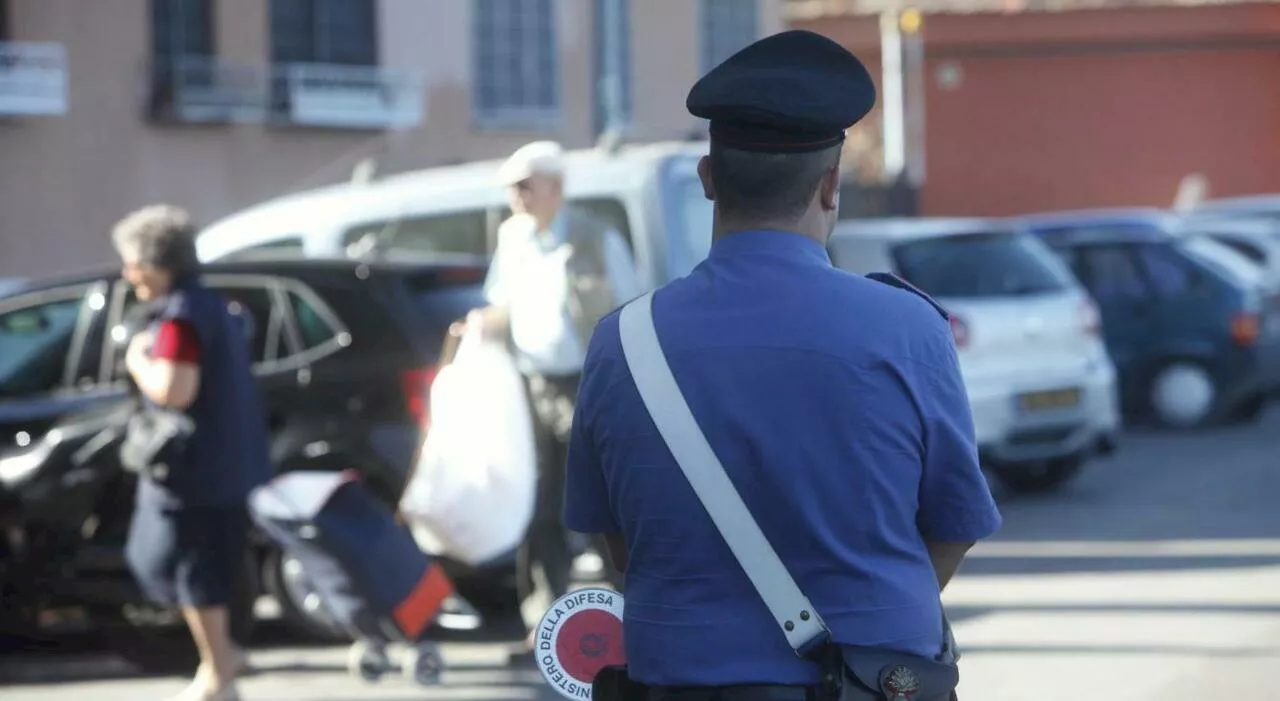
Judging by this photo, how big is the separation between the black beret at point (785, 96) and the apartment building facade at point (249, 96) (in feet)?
37.9

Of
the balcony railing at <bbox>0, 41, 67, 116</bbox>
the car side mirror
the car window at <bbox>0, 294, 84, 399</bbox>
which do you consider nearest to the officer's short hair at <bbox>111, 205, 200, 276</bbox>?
the car side mirror

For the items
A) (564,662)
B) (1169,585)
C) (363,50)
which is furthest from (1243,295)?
(564,662)

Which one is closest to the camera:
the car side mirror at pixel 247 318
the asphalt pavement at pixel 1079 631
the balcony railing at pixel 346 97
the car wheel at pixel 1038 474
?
the asphalt pavement at pixel 1079 631

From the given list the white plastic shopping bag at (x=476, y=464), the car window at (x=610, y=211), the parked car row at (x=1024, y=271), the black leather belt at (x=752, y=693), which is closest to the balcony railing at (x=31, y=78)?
the parked car row at (x=1024, y=271)

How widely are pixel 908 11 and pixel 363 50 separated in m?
7.76

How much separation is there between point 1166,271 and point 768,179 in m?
13.5

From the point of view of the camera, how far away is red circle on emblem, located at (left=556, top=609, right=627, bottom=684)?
10.1 feet

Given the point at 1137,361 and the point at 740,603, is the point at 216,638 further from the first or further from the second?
the point at 1137,361

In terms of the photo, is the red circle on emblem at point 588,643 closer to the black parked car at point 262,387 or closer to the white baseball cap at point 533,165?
the white baseball cap at point 533,165

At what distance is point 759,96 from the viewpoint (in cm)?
284

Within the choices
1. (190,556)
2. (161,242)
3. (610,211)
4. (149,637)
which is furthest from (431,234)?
(190,556)

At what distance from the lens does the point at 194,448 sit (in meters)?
6.82

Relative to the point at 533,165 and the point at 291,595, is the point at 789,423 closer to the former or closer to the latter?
the point at 533,165

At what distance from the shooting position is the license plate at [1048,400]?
11734mm
